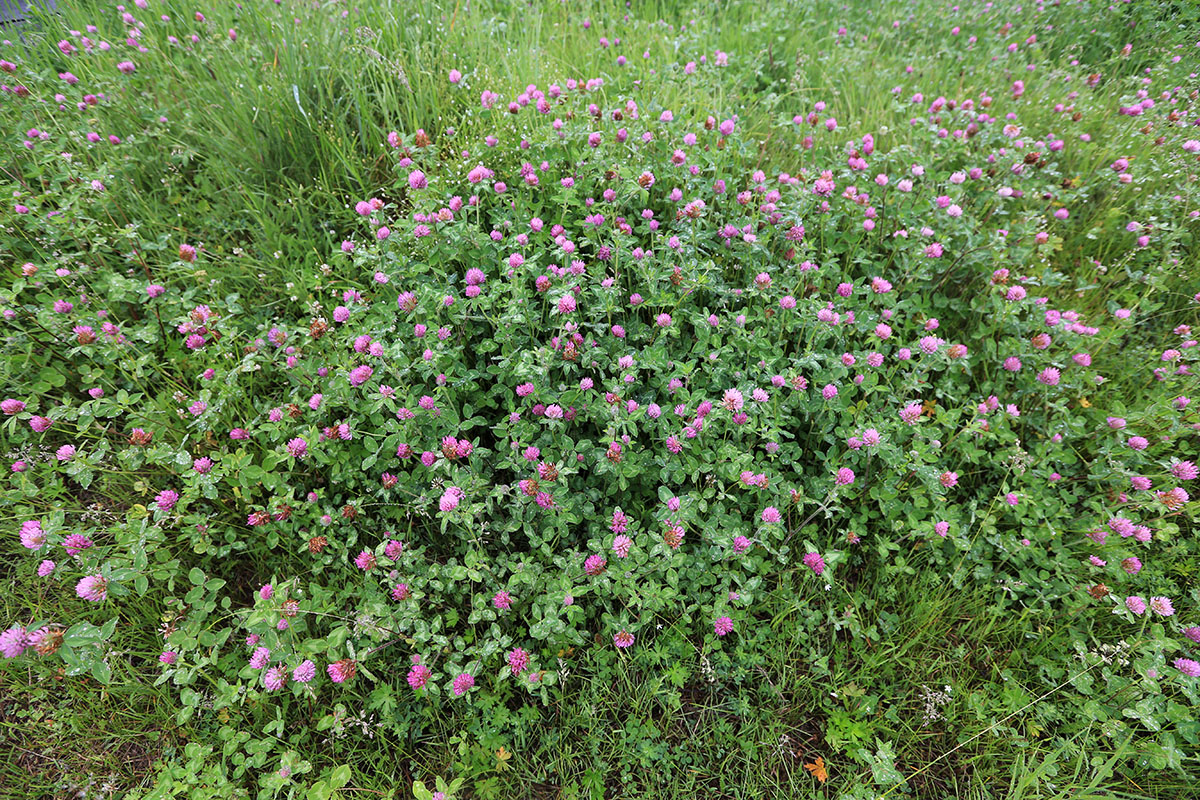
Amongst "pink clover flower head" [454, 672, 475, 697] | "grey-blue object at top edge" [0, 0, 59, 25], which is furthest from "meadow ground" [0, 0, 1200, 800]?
"grey-blue object at top edge" [0, 0, 59, 25]

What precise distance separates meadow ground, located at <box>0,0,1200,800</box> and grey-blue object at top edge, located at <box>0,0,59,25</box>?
0.96 meters

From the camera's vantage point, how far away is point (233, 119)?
3.12 m

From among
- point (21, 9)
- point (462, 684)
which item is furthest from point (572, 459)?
point (21, 9)

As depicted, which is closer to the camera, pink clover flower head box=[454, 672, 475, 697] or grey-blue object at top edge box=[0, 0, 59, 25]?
pink clover flower head box=[454, 672, 475, 697]

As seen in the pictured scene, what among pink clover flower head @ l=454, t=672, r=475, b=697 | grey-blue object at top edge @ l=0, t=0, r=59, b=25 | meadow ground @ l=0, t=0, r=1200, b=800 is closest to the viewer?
pink clover flower head @ l=454, t=672, r=475, b=697

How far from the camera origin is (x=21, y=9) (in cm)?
387

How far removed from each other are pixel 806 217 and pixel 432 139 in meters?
2.21

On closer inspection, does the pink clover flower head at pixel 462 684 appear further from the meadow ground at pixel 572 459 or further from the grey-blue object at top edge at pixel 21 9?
the grey-blue object at top edge at pixel 21 9

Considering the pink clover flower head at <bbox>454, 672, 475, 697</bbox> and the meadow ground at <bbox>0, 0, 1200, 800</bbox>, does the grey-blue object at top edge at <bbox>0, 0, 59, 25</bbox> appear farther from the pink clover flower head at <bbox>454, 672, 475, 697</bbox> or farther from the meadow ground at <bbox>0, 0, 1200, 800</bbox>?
the pink clover flower head at <bbox>454, 672, 475, 697</bbox>

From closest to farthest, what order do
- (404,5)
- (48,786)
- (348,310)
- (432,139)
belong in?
(48,786), (348,310), (432,139), (404,5)

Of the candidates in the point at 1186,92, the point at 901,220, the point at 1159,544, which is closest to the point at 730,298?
the point at 901,220

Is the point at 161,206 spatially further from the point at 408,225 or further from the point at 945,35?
the point at 945,35

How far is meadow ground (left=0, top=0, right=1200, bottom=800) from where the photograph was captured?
1946 millimetres

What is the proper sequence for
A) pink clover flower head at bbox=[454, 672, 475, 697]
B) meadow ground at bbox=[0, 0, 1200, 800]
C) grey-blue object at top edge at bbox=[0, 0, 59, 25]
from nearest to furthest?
pink clover flower head at bbox=[454, 672, 475, 697] < meadow ground at bbox=[0, 0, 1200, 800] < grey-blue object at top edge at bbox=[0, 0, 59, 25]
